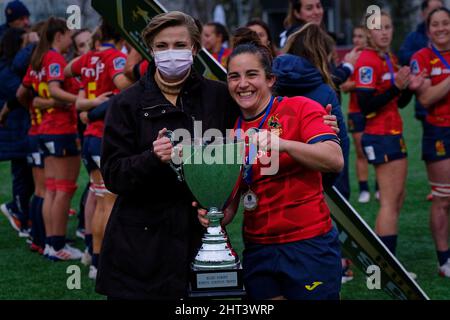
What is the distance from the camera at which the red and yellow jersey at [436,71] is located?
608 cm

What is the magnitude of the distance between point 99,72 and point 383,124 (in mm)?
2232

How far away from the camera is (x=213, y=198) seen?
3.16 meters

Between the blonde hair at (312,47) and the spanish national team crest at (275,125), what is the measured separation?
4.58 feet

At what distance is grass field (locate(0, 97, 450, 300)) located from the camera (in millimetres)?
6074

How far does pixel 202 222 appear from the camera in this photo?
3.24m

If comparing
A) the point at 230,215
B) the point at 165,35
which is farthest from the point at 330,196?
the point at 165,35

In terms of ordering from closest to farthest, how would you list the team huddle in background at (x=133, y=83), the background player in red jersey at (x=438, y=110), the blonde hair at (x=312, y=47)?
1. the blonde hair at (x=312, y=47)
2. the team huddle in background at (x=133, y=83)
3. the background player in red jersey at (x=438, y=110)

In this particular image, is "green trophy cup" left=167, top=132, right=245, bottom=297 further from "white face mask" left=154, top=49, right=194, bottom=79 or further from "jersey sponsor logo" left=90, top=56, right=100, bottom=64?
"jersey sponsor logo" left=90, top=56, right=100, bottom=64

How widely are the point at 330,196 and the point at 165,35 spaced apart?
79.1 inches

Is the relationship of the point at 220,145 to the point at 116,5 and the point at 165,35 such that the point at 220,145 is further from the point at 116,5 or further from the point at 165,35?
the point at 116,5

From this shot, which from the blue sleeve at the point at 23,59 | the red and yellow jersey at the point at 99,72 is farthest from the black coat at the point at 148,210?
the blue sleeve at the point at 23,59

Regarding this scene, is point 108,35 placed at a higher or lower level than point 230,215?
higher

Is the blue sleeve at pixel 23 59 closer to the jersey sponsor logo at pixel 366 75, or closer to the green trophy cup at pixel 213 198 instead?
the jersey sponsor logo at pixel 366 75

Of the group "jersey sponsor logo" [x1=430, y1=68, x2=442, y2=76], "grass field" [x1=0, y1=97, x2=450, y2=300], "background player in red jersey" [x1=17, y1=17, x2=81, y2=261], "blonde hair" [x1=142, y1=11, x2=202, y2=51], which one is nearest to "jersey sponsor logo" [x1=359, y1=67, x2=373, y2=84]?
"jersey sponsor logo" [x1=430, y1=68, x2=442, y2=76]
